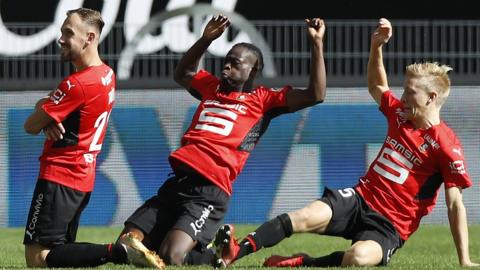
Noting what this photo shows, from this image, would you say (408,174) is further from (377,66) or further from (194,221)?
(194,221)

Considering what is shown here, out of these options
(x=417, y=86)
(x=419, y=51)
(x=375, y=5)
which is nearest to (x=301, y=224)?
(x=417, y=86)

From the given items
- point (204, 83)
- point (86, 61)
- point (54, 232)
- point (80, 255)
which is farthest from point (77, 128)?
point (204, 83)

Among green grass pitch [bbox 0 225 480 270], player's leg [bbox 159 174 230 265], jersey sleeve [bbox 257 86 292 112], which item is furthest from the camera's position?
green grass pitch [bbox 0 225 480 270]

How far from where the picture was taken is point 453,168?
29.3 feet

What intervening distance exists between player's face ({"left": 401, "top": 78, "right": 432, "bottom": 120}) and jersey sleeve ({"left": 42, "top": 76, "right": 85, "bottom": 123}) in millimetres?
2107

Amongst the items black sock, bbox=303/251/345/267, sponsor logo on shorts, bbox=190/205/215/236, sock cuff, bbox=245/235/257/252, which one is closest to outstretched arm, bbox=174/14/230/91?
sponsor logo on shorts, bbox=190/205/215/236

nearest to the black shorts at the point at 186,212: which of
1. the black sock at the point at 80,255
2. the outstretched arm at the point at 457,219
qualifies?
the black sock at the point at 80,255

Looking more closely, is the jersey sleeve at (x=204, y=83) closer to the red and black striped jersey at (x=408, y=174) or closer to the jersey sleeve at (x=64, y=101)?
the jersey sleeve at (x=64, y=101)

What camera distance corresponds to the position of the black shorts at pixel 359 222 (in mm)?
9016

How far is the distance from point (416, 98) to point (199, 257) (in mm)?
1750

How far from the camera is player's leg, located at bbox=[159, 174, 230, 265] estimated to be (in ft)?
29.1

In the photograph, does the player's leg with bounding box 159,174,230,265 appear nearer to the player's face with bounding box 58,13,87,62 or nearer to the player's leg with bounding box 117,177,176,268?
the player's leg with bounding box 117,177,176,268

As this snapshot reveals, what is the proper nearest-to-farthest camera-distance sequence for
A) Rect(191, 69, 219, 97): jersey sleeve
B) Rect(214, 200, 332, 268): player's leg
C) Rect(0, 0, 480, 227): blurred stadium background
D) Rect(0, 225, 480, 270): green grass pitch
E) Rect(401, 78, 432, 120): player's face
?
Rect(214, 200, 332, 268): player's leg → Rect(401, 78, 432, 120): player's face → Rect(191, 69, 219, 97): jersey sleeve → Rect(0, 225, 480, 270): green grass pitch → Rect(0, 0, 480, 227): blurred stadium background

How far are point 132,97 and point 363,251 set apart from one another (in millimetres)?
6377
